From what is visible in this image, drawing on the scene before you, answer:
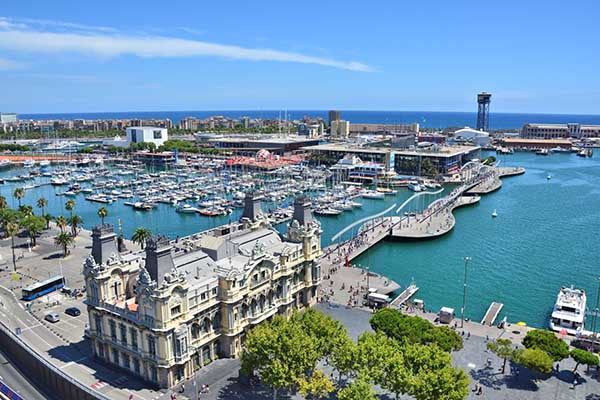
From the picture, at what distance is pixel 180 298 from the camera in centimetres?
4794

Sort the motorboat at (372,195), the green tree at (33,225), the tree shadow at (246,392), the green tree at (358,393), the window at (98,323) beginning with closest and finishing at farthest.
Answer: the green tree at (358,393)
the tree shadow at (246,392)
the window at (98,323)
the green tree at (33,225)
the motorboat at (372,195)

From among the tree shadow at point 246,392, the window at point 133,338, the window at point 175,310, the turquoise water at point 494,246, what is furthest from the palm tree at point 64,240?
the tree shadow at point 246,392

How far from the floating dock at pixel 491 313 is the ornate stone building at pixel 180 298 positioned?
90.3ft

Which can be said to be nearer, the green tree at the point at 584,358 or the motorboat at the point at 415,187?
the green tree at the point at 584,358

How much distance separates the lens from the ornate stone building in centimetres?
4756

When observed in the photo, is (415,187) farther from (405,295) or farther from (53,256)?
(53,256)

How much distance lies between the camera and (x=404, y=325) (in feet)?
171

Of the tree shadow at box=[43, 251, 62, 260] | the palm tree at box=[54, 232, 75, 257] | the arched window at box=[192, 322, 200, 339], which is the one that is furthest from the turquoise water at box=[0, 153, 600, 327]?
the arched window at box=[192, 322, 200, 339]

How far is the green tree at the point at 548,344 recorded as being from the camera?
50125mm

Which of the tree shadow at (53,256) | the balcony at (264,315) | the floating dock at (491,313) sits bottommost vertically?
the floating dock at (491,313)

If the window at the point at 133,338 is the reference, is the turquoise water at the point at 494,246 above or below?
below

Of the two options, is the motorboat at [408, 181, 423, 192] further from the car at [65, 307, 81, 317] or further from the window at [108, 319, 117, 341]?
the window at [108, 319, 117, 341]

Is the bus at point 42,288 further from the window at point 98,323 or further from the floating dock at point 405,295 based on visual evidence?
the floating dock at point 405,295

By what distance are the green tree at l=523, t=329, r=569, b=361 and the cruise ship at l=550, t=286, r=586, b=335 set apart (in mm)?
14362
